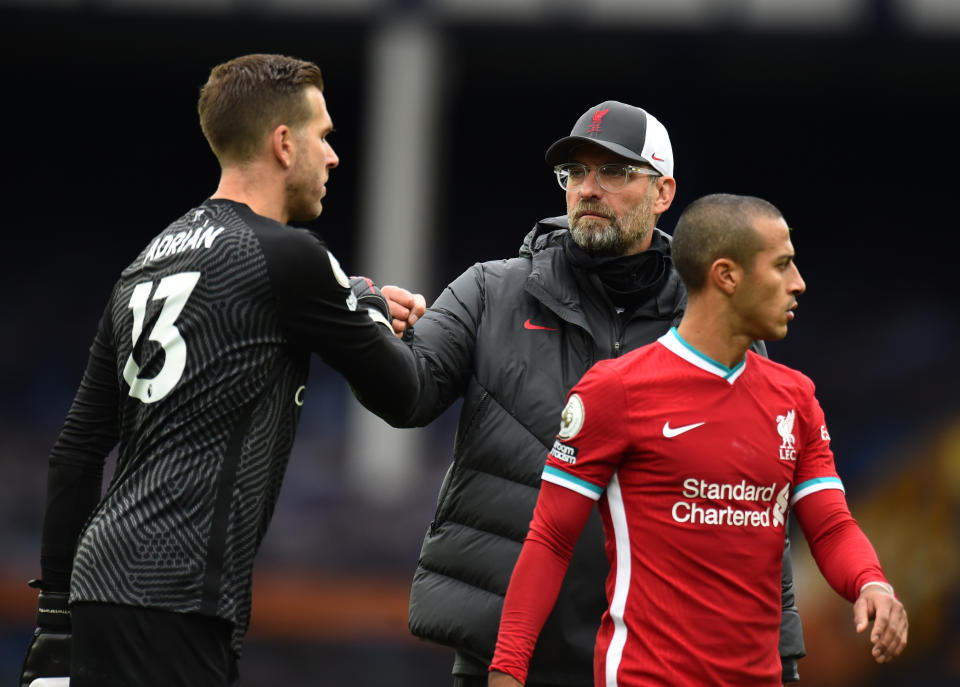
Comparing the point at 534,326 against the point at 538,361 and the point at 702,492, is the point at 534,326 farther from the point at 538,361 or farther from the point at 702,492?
the point at 702,492

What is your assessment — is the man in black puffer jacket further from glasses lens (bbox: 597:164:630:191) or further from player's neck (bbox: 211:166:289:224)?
player's neck (bbox: 211:166:289:224)

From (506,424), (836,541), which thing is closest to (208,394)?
(506,424)

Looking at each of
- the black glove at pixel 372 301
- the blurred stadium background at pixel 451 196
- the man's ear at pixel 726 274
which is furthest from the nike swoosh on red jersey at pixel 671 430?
the blurred stadium background at pixel 451 196

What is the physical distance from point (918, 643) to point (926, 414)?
275cm

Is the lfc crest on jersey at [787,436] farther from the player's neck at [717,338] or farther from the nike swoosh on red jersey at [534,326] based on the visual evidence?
the nike swoosh on red jersey at [534,326]

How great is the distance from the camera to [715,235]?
10.4 ft

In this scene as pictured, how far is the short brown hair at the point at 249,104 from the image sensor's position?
3.13 meters

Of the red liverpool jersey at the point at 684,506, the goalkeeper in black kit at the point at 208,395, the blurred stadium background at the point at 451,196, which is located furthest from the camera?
the blurred stadium background at the point at 451,196

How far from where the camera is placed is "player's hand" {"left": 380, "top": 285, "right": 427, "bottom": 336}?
3697 mm

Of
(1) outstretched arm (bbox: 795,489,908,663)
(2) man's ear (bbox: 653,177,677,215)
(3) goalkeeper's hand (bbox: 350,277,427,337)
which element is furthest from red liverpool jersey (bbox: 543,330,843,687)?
(2) man's ear (bbox: 653,177,677,215)

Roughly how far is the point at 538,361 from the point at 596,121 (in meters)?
0.73

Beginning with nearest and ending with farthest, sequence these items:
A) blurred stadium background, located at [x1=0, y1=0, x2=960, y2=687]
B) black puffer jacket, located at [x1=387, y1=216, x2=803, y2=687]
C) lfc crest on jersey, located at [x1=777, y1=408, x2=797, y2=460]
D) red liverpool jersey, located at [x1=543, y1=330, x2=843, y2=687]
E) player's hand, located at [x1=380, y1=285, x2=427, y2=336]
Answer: red liverpool jersey, located at [x1=543, y1=330, x2=843, y2=687] → lfc crest on jersey, located at [x1=777, y1=408, x2=797, y2=460] → black puffer jacket, located at [x1=387, y1=216, x2=803, y2=687] → player's hand, located at [x1=380, y1=285, x2=427, y2=336] → blurred stadium background, located at [x1=0, y1=0, x2=960, y2=687]

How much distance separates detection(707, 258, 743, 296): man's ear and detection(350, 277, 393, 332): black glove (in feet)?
2.66

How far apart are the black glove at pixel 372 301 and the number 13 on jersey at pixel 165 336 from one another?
1.62 ft
